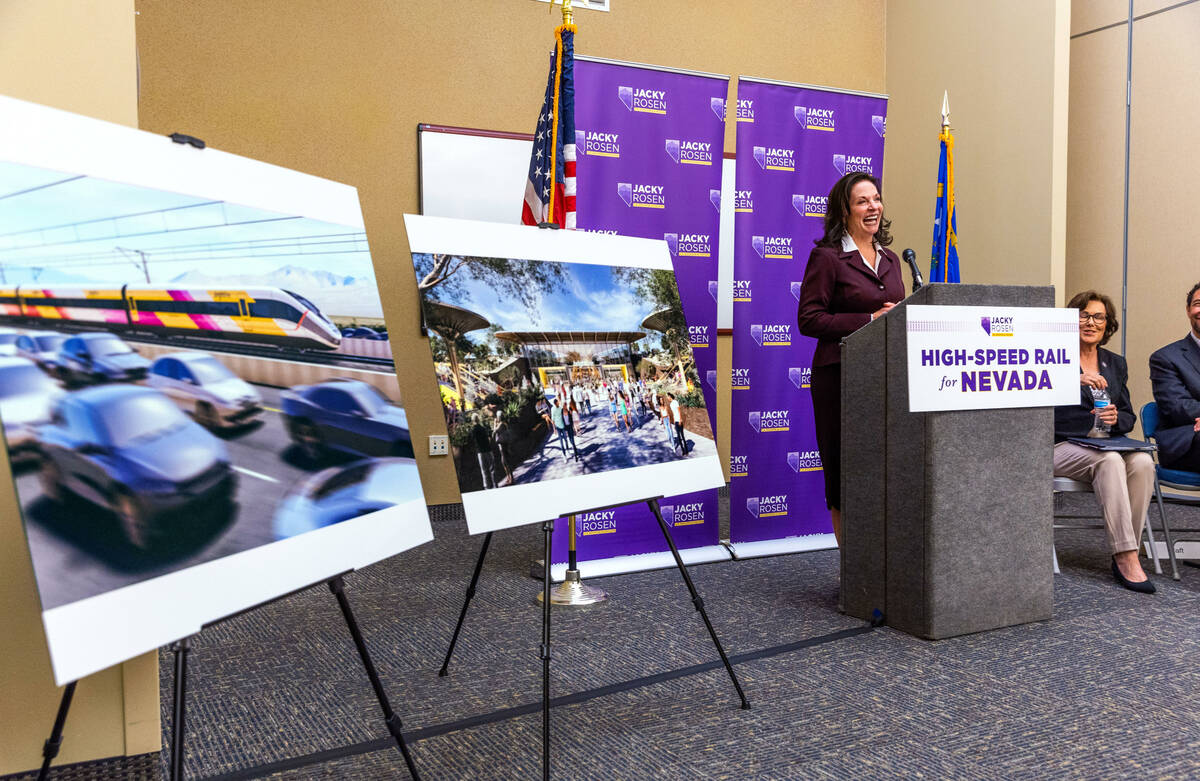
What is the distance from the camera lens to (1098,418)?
12.7 ft

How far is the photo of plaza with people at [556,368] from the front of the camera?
83.7 inches

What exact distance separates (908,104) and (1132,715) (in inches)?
195

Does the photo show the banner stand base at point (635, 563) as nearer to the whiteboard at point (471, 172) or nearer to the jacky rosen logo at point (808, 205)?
the whiteboard at point (471, 172)

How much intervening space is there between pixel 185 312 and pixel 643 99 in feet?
9.71

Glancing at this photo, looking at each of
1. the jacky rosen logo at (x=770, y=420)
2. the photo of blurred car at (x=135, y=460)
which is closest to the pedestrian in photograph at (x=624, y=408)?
the photo of blurred car at (x=135, y=460)

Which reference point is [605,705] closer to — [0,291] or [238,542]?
[238,542]

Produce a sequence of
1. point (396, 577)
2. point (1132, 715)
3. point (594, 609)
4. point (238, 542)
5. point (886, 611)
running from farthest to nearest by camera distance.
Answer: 1. point (396, 577)
2. point (594, 609)
3. point (886, 611)
4. point (1132, 715)
5. point (238, 542)

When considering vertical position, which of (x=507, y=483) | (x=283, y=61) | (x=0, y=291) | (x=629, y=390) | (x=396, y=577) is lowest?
(x=396, y=577)

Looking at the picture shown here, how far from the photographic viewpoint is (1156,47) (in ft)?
17.2

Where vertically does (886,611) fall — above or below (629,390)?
below

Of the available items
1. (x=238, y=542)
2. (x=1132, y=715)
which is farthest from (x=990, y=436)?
(x=238, y=542)

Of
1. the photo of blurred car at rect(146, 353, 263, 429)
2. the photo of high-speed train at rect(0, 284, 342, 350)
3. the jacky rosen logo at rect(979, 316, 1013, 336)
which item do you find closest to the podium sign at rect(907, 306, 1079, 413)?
the jacky rosen logo at rect(979, 316, 1013, 336)

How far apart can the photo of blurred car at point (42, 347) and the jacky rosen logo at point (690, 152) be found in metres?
3.22

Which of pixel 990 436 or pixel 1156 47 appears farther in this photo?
pixel 1156 47
